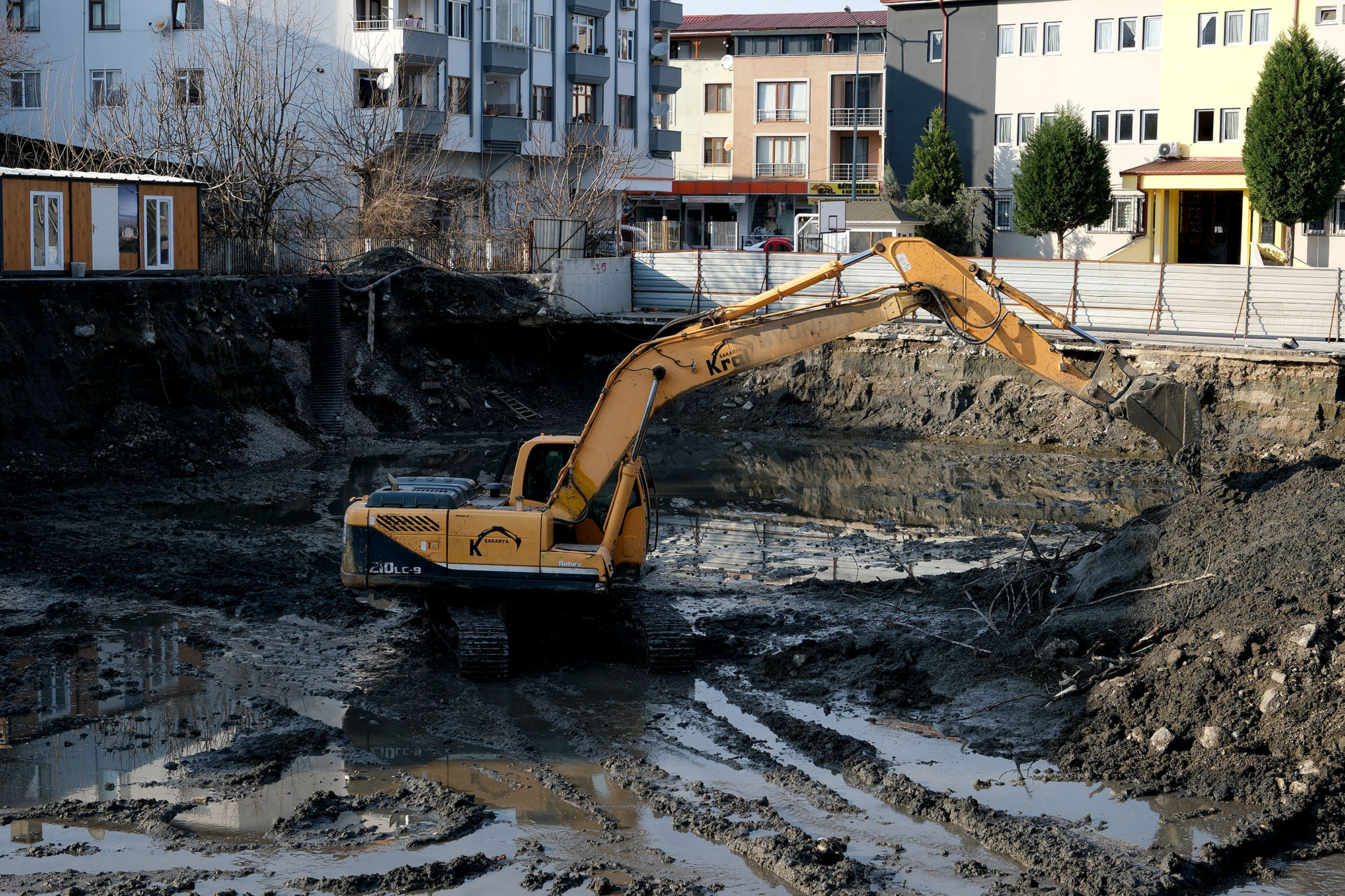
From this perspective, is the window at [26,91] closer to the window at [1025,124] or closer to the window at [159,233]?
the window at [159,233]

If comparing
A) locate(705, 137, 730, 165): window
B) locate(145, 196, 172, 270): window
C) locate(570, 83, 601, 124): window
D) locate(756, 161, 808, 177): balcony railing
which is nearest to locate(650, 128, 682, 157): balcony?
locate(570, 83, 601, 124): window

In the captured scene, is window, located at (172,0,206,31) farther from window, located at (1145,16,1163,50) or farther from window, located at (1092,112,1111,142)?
window, located at (1145,16,1163,50)

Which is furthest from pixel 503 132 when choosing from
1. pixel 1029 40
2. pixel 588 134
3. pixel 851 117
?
pixel 851 117

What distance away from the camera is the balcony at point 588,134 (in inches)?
1831

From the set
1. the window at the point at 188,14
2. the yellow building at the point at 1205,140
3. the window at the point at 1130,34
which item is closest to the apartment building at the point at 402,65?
the window at the point at 188,14

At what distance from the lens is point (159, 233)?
26750 mm

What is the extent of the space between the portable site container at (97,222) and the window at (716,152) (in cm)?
4625

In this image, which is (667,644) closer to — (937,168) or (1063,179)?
(1063,179)

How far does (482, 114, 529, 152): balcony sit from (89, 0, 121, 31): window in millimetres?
11897

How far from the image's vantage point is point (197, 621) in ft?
51.0

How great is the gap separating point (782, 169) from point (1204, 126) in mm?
28593

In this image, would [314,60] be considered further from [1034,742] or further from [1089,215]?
[1034,742]

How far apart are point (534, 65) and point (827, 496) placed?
1173 inches

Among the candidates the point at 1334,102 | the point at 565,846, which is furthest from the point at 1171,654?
the point at 1334,102
